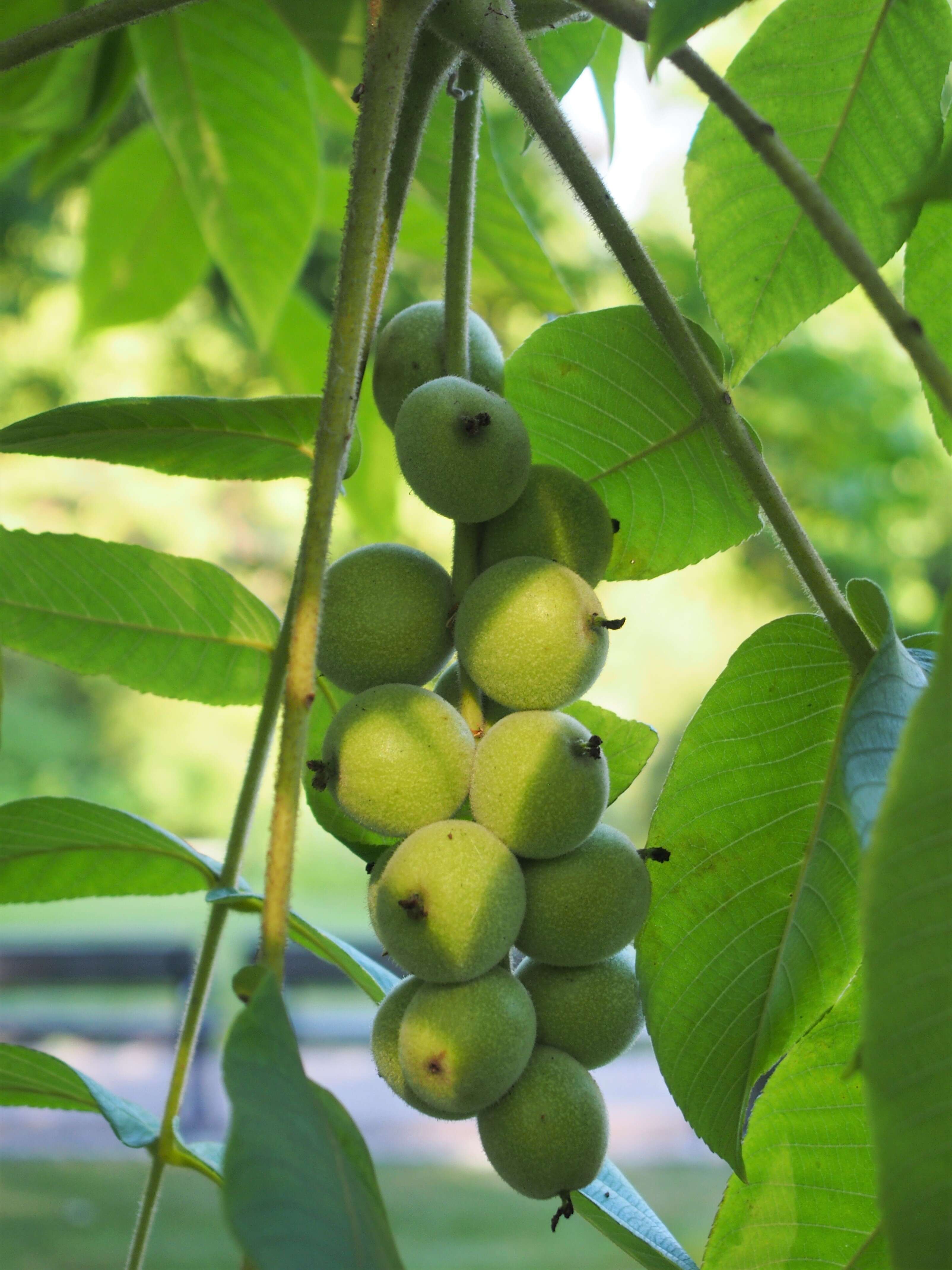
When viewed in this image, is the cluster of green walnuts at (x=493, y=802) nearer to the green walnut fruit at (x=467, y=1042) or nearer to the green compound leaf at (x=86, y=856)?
the green walnut fruit at (x=467, y=1042)

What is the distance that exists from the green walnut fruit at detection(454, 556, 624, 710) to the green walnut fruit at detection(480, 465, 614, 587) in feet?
0.09

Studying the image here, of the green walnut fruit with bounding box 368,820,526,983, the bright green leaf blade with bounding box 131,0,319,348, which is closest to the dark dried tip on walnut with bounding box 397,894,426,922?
the green walnut fruit with bounding box 368,820,526,983

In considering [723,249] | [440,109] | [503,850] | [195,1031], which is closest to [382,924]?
[503,850]

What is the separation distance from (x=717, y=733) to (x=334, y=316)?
0.90ft

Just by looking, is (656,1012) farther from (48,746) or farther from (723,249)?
(48,746)

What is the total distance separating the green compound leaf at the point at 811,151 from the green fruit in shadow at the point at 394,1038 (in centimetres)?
39

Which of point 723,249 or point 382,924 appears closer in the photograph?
point 382,924

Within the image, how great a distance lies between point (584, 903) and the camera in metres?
Answer: 0.54

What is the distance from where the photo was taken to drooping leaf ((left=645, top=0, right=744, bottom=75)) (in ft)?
1.51

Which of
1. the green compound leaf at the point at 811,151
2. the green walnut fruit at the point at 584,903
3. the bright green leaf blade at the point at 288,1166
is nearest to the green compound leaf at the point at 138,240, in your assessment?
the green compound leaf at the point at 811,151

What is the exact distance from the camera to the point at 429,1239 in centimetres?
443

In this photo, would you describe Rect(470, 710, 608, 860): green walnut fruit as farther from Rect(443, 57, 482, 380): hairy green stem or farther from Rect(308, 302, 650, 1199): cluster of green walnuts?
Rect(443, 57, 482, 380): hairy green stem

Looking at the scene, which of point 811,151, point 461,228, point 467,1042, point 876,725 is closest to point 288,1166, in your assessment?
point 467,1042

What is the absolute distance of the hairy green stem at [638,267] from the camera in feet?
1.83
